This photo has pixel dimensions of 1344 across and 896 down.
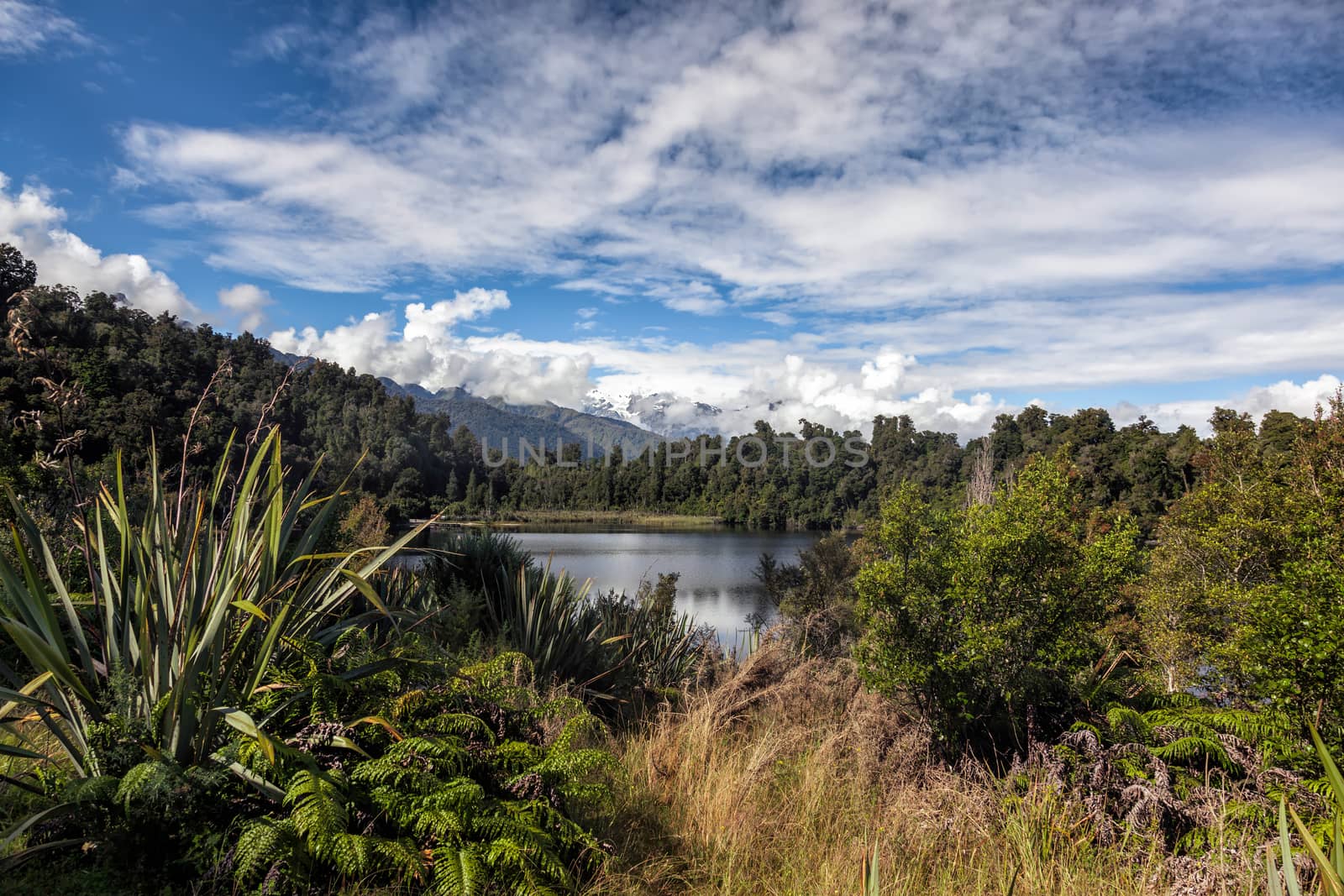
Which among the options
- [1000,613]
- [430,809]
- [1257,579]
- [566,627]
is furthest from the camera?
[1257,579]

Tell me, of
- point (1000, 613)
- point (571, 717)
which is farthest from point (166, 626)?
point (1000, 613)

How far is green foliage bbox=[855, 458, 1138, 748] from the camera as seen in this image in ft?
20.3

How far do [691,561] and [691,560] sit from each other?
56cm

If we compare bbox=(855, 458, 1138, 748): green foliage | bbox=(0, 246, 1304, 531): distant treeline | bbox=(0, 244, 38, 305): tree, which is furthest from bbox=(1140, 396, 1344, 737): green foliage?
bbox=(0, 244, 38, 305): tree

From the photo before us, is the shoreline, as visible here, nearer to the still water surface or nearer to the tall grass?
the still water surface

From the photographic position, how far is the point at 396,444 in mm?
66938

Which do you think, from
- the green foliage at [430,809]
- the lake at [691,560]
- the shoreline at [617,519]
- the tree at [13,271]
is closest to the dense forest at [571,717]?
the green foliage at [430,809]

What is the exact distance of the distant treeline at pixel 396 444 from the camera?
13.9 ft

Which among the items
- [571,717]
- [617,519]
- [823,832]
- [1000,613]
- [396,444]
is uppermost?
[396,444]

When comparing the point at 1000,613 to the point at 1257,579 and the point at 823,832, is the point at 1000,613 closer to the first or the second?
the point at 823,832

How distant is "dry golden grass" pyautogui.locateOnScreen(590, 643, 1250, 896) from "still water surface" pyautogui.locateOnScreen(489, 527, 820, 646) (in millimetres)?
4860

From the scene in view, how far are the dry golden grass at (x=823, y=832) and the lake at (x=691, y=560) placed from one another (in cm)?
429

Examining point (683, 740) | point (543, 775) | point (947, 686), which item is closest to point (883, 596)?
point (947, 686)

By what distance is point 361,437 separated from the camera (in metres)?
73.1
